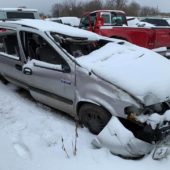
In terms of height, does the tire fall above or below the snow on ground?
above

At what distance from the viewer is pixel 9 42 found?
615 cm

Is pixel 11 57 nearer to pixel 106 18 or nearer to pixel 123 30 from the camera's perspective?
pixel 123 30

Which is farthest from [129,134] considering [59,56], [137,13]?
[137,13]

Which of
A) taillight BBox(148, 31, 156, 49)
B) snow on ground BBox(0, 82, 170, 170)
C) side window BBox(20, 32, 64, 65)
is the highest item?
side window BBox(20, 32, 64, 65)

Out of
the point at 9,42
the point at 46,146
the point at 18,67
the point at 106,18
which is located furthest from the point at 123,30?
the point at 46,146

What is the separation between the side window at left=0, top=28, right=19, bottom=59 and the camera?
231 inches

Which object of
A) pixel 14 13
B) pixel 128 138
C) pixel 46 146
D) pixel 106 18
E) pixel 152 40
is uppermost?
pixel 14 13

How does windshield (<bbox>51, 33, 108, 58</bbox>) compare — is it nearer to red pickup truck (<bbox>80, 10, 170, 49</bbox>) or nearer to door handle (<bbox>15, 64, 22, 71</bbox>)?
door handle (<bbox>15, 64, 22, 71</bbox>)

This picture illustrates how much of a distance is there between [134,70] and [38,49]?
6.11 ft

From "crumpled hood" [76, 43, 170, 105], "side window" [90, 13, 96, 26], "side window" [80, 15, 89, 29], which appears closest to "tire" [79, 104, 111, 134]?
"crumpled hood" [76, 43, 170, 105]

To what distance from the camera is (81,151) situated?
402 centimetres

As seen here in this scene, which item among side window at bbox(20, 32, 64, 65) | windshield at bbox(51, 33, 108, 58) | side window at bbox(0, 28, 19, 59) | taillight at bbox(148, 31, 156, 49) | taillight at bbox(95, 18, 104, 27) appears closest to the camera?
side window at bbox(20, 32, 64, 65)

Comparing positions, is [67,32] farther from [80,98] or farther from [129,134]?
[129,134]

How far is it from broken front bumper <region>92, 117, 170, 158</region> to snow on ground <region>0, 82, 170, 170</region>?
3.7 inches
